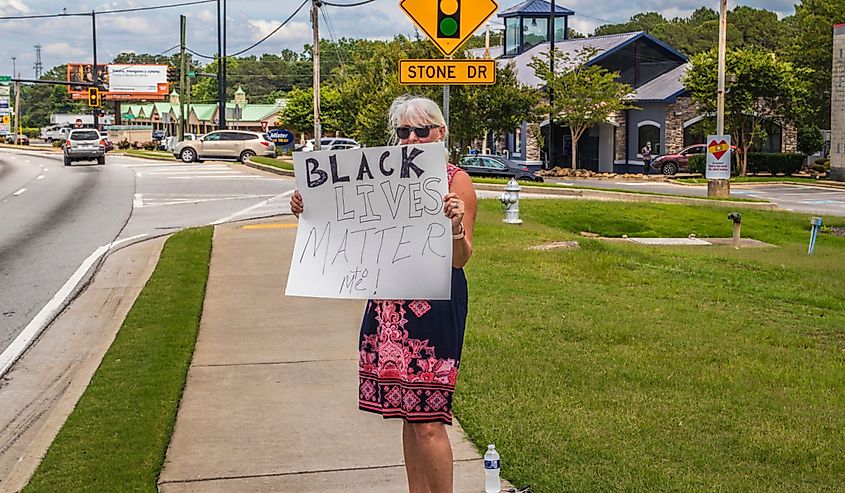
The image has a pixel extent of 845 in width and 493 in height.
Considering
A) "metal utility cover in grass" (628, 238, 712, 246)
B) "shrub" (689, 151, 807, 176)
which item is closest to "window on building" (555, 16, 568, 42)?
"shrub" (689, 151, 807, 176)

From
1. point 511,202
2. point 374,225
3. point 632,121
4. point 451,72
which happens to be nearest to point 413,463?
point 374,225

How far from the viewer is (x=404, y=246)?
4.78 m

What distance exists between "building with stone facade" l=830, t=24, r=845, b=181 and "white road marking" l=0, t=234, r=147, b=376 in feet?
106

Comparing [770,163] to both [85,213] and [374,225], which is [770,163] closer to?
[85,213]

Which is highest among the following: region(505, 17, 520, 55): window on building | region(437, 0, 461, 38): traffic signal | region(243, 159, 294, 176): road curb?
region(505, 17, 520, 55): window on building

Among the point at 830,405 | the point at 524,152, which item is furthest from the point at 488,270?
the point at 524,152

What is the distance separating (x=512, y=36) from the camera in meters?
59.2

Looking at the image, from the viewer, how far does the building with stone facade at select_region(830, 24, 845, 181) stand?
40.3m

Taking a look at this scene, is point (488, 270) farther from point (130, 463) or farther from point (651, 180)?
point (651, 180)

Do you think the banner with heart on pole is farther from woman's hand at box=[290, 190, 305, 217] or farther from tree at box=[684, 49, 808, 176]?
woman's hand at box=[290, 190, 305, 217]

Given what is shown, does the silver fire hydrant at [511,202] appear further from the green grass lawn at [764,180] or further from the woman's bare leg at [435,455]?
the green grass lawn at [764,180]

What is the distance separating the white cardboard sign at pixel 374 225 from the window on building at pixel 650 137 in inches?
1784

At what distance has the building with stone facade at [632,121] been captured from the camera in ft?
156

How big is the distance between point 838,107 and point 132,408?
38.3m
